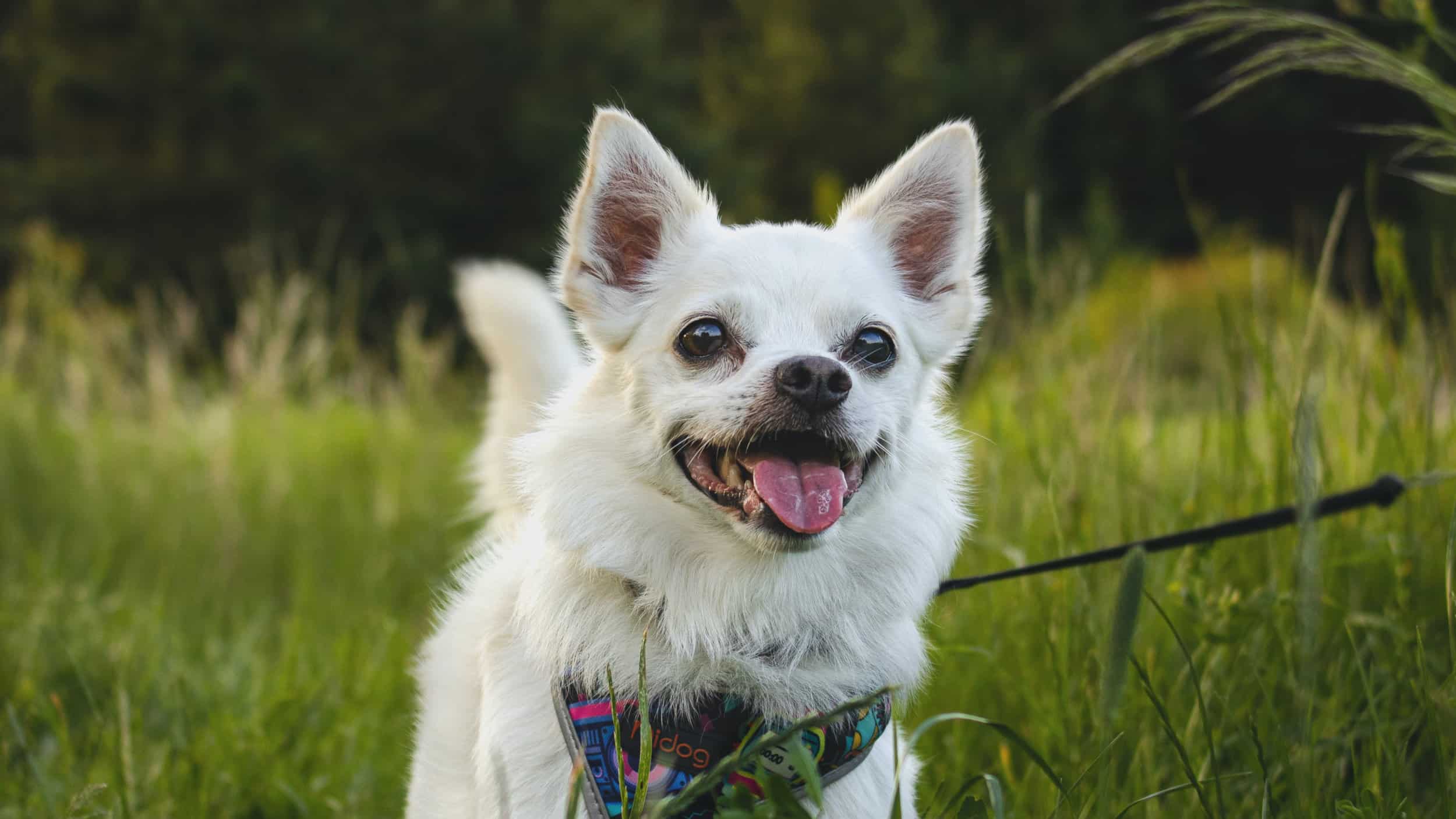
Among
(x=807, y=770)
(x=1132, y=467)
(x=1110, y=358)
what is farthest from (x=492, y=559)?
(x=1110, y=358)

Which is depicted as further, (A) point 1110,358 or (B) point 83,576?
(B) point 83,576

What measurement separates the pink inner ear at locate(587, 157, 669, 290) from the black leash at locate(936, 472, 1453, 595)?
1.09m

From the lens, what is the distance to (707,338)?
2.17m

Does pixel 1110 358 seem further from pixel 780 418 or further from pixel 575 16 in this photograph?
pixel 575 16

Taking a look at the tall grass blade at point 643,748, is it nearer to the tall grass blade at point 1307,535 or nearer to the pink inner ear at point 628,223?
the tall grass blade at point 1307,535

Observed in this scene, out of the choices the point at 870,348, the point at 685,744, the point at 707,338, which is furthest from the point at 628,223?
the point at 685,744

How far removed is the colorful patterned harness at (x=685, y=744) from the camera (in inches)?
→ 71.4

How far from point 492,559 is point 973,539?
1347 mm

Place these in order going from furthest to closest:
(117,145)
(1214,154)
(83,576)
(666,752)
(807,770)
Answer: (1214,154) < (117,145) < (83,576) < (666,752) < (807,770)

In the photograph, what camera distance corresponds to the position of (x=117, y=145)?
65.4ft

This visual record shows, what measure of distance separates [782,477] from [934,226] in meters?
0.88

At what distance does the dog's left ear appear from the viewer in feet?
7.94

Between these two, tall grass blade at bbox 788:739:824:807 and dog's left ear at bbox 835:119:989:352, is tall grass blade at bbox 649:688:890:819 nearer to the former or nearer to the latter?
tall grass blade at bbox 788:739:824:807

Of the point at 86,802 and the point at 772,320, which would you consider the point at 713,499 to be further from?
the point at 86,802
